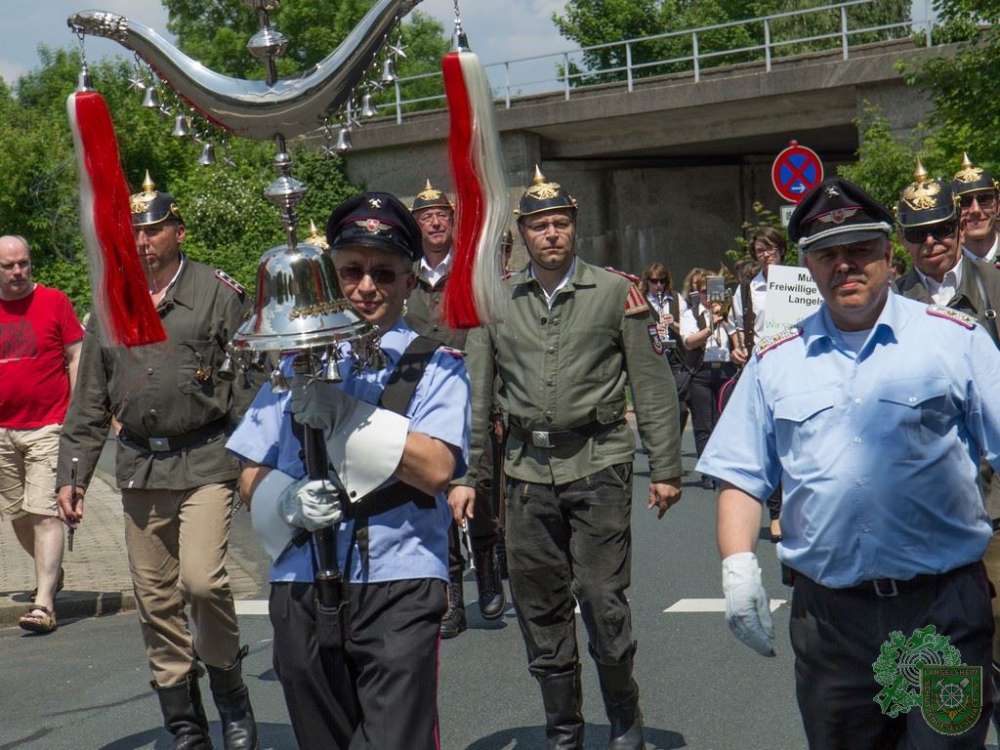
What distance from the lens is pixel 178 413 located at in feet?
19.3

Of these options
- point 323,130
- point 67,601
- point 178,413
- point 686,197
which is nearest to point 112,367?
point 178,413

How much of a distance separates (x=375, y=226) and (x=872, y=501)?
4.75ft

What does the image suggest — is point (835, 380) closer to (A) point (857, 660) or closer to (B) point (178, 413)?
(A) point (857, 660)

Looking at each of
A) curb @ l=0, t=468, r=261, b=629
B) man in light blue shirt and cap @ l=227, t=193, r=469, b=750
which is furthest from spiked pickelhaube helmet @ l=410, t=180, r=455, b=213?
man in light blue shirt and cap @ l=227, t=193, r=469, b=750

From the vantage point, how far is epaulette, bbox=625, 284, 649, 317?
5820mm

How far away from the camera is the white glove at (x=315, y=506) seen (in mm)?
3676

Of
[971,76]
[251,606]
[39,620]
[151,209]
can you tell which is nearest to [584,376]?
[151,209]

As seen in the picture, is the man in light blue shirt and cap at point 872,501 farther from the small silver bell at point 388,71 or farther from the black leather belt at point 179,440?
the black leather belt at point 179,440

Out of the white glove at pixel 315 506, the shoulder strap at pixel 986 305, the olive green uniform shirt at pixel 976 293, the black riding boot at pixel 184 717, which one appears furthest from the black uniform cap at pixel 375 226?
the black riding boot at pixel 184 717

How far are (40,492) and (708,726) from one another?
14.6ft

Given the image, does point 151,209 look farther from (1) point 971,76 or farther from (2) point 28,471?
(1) point 971,76

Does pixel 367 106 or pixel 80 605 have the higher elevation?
pixel 367 106

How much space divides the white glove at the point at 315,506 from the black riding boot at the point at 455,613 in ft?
13.7

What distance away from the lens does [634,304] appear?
5.84 meters
